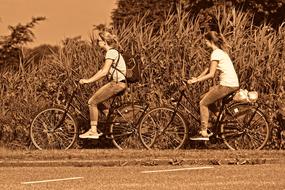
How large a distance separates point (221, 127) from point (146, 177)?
298cm

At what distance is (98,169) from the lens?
41.4 ft

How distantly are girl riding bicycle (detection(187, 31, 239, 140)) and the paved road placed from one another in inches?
64.1

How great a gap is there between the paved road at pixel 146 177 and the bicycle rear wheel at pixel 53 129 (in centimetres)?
195

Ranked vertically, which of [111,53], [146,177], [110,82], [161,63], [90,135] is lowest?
[146,177]

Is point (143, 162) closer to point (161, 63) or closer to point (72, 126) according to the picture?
point (72, 126)

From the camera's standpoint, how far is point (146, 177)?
11680 millimetres

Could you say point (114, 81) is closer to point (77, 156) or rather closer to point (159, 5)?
point (77, 156)

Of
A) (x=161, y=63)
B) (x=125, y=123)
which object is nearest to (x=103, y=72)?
(x=125, y=123)

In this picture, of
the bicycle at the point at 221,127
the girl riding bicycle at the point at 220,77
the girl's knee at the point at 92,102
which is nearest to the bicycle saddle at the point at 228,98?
the bicycle at the point at 221,127

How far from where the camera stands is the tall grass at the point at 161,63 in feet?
50.9

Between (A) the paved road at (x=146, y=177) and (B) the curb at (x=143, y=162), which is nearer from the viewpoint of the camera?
(A) the paved road at (x=146, y=177)

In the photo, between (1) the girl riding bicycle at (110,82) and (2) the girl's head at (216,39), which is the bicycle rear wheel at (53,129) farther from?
(2) the girl's head at (216,39)

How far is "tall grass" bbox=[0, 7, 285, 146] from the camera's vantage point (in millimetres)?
15508

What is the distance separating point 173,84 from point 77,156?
8.81 feet
